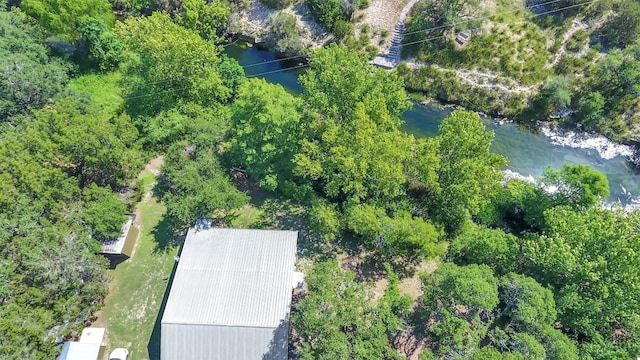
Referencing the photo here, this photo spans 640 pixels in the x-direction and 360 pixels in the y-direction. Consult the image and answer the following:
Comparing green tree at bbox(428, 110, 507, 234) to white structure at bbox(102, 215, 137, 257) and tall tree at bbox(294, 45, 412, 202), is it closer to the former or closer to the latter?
tall tree at bbox(294, 45, 412, 202)

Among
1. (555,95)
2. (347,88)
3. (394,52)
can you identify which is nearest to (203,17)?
(347,88)

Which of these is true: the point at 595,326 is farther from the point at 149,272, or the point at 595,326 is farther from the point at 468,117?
the point at 149,272

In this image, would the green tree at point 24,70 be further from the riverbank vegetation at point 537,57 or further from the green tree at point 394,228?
the riverbank vegetation at point 537,57

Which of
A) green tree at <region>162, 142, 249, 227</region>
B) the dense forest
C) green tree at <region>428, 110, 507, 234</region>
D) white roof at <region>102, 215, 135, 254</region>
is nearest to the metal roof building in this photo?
the dense forest

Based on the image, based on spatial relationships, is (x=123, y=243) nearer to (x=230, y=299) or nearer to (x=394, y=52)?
(x=230, y=299)

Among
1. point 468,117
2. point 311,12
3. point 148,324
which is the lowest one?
point 148,324

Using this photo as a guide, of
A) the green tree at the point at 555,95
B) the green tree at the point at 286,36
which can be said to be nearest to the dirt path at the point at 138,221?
the green tree at the point at 286,36

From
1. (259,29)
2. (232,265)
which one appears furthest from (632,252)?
(259,29)
